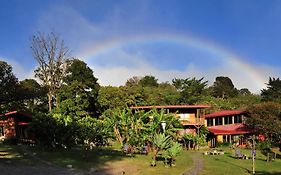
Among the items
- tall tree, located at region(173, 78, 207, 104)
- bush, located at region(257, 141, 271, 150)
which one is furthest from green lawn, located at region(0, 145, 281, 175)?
tall tree, located at region(173, 78, 207, 104)

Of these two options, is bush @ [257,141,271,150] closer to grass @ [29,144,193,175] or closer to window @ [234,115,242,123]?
window @ [234,115,242,123]

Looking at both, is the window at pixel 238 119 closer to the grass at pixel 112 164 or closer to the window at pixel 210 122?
the window at pixel 210 122

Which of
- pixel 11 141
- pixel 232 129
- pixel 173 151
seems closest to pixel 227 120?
pixel 232 129

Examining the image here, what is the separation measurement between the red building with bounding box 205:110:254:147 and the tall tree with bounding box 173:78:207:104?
13872 mm

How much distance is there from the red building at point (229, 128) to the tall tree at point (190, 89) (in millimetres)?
13872

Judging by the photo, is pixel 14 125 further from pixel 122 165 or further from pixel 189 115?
pixel 122 165

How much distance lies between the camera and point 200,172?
26.3 meters

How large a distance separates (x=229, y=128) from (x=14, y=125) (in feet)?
107

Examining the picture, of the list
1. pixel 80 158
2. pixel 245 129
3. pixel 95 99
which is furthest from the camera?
pixel 95 99

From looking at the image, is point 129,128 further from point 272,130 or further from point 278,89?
point 278,89

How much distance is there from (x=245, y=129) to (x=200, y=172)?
30957mm

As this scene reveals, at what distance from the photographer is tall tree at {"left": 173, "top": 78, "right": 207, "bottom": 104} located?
250 feet

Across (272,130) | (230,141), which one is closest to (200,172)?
(272,130)

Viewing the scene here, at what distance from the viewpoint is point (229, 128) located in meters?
58.8
